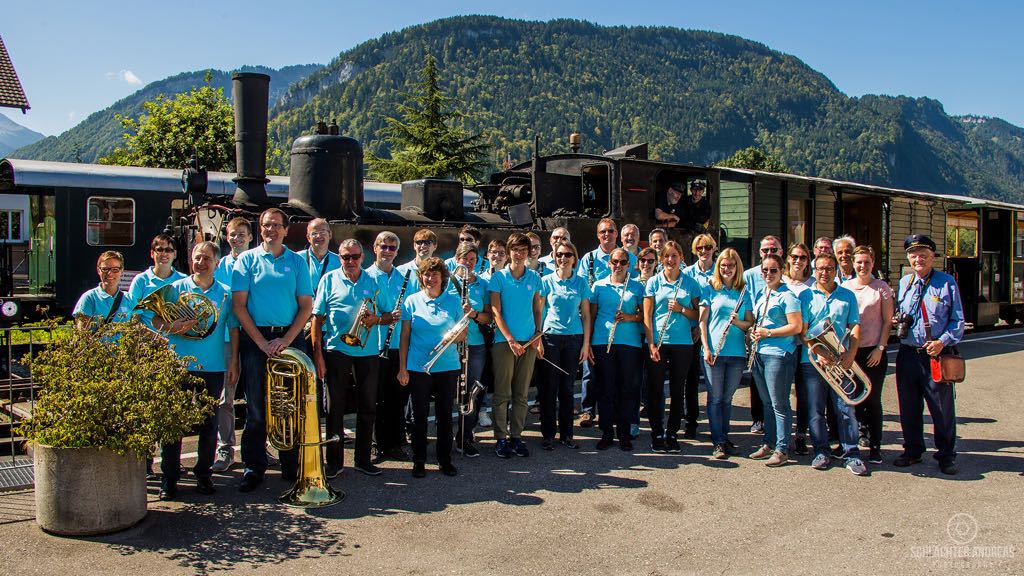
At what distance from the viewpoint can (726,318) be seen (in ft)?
20.7

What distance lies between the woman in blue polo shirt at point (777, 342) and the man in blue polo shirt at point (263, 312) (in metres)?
3.45

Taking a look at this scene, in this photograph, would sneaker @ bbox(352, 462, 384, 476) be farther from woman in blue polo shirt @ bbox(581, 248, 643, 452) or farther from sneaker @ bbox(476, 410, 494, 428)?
woman in blue polo shirt @ bbox(581, 248, 643, 452)

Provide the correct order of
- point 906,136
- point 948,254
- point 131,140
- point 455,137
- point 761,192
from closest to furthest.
→ point 761,192, point 948,254, point 131,140, point 455,137, point 906,136

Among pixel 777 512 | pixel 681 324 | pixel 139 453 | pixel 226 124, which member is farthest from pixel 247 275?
pixel 226 124

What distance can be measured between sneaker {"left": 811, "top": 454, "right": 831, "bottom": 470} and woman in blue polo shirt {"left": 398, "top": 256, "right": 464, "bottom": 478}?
273 cm

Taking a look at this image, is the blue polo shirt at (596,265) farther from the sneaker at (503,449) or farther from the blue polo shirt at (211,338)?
the blue polo shirt at (211,338)

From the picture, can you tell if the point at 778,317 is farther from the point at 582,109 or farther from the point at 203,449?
the point at 582,109

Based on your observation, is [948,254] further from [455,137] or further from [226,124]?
[226,124]

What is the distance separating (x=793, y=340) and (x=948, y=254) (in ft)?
46.6

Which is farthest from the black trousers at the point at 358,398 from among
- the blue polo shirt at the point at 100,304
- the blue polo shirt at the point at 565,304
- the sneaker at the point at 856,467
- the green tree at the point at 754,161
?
the green tree at the point at 754,161

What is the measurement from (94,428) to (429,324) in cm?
227

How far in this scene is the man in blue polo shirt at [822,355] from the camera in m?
5.99

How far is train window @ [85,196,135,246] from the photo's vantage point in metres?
13.3

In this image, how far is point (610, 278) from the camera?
6793 mm
